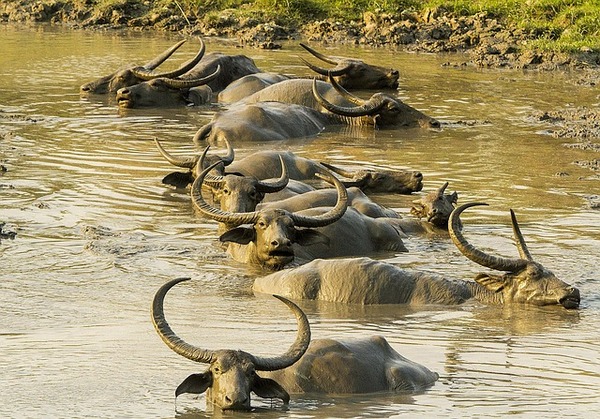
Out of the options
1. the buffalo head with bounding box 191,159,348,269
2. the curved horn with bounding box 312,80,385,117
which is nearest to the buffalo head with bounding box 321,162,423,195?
the buffalo head with bounding box 191,159,348,269

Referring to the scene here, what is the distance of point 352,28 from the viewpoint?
78.9 ft

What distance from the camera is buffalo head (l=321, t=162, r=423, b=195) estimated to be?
12.1 m

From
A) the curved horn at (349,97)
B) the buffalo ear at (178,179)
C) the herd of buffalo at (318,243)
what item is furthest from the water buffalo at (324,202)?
the curved horn at (349,97)

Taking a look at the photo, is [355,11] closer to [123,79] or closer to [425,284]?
[123,79]

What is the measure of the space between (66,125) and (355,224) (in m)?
6.54

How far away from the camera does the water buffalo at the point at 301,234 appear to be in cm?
939

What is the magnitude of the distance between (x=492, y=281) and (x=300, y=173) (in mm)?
3913

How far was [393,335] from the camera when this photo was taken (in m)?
7.78

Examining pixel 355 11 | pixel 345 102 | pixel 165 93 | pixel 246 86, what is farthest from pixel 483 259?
pixel 355 11

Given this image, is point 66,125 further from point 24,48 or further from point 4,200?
point 24,48

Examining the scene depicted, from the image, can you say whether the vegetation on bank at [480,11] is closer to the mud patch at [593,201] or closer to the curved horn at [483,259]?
the mud patch at [593,201]

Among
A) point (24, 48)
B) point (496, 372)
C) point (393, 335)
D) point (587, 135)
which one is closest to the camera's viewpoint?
point (496, 372)

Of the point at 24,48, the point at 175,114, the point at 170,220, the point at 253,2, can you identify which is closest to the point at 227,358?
the point at 170,220

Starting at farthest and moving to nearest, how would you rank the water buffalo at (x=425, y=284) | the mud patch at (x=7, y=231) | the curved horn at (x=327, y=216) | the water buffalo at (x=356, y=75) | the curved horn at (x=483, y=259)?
the water buffalo at (x=356, y=75) → the mud patch at (x=7, y=231) → the curved horn at (x=327, y=216) → the curved horn at (x=483, y=259) → the water buffalo at (x=425, y=284)
